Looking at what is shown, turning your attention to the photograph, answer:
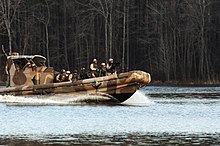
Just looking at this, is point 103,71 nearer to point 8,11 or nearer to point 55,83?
point 55,83

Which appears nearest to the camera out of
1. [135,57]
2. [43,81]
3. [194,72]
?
[43,81]

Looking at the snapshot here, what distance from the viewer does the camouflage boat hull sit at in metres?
44.3

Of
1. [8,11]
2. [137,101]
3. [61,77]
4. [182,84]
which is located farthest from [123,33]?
[61,77]

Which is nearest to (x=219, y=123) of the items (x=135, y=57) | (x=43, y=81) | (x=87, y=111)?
(x=87, y=111)

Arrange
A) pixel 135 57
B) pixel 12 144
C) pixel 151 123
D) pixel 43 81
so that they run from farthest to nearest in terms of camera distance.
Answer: pixel 135 57
pixel 43 81
pixel 151 123
pixel 12 144

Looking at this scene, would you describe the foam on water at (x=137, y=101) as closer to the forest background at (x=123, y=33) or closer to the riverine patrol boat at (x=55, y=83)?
the riverine patrol boat at (x=55, y=83)

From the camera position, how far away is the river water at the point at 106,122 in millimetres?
28000

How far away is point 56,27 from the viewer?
98.7 m

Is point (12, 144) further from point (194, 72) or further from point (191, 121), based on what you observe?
point (194, 72)

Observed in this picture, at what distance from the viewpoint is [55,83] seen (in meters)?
45.5

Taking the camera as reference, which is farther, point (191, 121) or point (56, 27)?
point (56, 27)

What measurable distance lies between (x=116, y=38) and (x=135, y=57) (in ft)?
12.9

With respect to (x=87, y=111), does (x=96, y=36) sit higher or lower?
higher

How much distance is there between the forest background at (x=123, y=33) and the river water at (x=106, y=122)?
39.5 m
